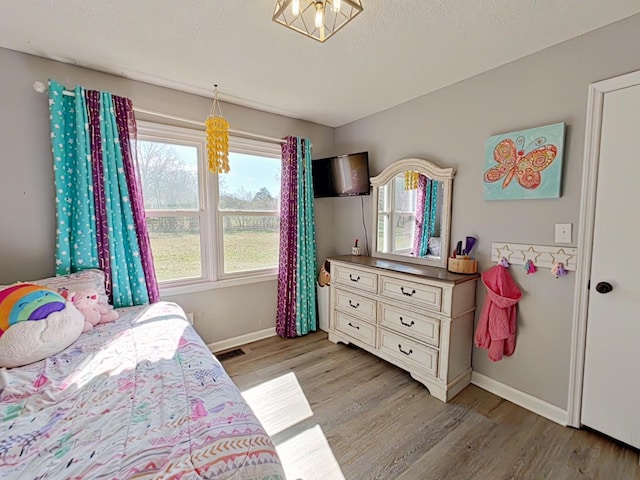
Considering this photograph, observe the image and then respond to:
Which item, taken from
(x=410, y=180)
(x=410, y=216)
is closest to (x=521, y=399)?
(x=410, y=216)

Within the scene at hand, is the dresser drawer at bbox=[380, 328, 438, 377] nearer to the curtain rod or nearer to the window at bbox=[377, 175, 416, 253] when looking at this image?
the window at bbox=[377, 175, 416, 253]

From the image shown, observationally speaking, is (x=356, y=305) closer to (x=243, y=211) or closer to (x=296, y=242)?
(x=296, y=242)

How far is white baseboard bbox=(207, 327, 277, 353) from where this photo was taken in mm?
2748

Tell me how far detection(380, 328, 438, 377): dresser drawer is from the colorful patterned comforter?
1.52m

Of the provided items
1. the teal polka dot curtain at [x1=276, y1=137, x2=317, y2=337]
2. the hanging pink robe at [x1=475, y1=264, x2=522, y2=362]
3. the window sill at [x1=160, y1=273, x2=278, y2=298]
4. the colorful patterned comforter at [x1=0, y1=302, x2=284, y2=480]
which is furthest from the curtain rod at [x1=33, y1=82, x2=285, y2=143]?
the hanging pink robe at [x1=475, y1=264, x2=522, y2=362]

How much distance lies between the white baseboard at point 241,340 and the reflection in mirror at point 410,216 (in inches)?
58.9

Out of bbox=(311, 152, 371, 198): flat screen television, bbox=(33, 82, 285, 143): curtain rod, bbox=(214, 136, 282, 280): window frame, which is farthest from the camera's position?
bbox=(311, 152, 371, 198): flat screen television

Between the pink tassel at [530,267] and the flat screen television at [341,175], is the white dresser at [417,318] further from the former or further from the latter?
the flat screen television at [341,175]

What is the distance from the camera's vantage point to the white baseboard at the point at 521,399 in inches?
71.9

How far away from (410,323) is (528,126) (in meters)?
1.62

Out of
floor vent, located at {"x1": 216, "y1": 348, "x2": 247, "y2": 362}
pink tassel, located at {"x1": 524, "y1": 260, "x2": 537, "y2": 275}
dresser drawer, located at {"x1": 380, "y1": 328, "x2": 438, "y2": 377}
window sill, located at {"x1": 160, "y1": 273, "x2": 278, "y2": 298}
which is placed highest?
pink tassel, located at {"x1": 524, "y1": 260, "x2": 537, "y2": 275}

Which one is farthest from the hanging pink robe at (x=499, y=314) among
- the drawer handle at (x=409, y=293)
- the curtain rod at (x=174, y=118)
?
Answer: the curtain rod at (x=174, y=118)

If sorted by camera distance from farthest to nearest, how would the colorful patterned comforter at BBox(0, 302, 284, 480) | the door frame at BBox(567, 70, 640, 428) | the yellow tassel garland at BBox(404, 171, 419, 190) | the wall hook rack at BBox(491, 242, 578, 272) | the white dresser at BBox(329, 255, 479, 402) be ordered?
the yellow tassel garland at BBox(404, 171, 419, 190)
the white dresser at BBox(329, 255, 479, 402)
the wall hook rack at BBox(491, 242, 578, 272)
the door frame at BBox(567, 70, 640, 428)
the colorful patterned comforter at BBox(0, 302, 284, 480)

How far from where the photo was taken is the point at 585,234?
168cm
